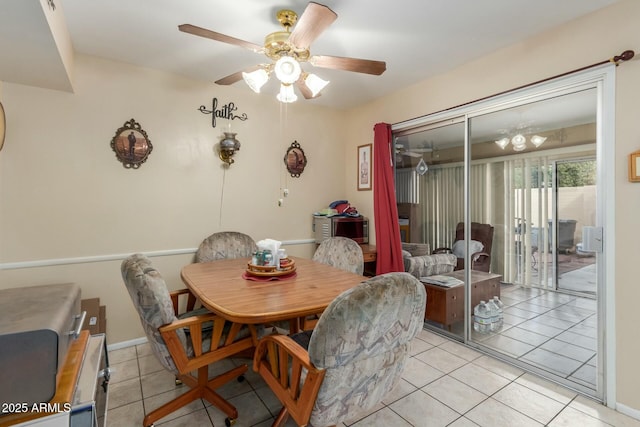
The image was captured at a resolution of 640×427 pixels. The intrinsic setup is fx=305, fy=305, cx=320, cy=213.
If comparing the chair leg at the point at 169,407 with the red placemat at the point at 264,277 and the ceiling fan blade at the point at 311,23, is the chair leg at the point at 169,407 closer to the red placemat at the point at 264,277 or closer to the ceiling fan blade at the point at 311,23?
the red placemat at the point at 264,277

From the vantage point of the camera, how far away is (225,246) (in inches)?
117

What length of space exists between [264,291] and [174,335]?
507 mm

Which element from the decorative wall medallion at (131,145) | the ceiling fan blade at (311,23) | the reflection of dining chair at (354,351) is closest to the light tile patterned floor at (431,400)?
the reflection of dining chair at (354,351)

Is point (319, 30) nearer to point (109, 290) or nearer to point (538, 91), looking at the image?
point (538, 91)

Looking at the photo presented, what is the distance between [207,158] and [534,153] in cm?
291

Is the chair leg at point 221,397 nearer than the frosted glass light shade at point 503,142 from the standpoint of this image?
Yes

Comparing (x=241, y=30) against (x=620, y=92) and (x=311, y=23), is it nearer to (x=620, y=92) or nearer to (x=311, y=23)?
(x=311, y=23)

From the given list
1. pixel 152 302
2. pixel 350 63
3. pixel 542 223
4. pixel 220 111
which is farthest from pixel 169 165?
pixel 542 223

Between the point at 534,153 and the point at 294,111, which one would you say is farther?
the point at 294,111

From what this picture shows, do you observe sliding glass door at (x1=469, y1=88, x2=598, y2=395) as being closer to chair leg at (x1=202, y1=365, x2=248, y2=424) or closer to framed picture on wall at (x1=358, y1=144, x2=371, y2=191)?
framed picture on wall at (x1=358, y1=144, x2=371, y2=191)

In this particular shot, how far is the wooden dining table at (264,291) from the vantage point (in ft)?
4.84

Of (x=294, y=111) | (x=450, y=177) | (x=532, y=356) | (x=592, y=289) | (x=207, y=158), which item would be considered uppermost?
(x=294, y=111)

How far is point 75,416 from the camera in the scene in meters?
1.08

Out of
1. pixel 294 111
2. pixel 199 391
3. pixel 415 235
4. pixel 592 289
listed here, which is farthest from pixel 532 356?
pixel 294 111
